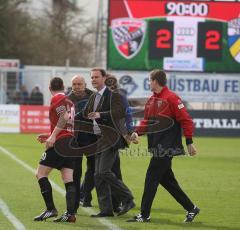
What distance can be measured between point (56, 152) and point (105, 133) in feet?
2.78

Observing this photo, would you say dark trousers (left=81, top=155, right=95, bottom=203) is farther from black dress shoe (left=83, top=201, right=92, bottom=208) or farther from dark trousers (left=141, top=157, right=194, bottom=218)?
dark trousers (left=141, top=157, right=194, bottom=218)

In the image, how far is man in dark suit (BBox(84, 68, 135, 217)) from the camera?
36.5 feet

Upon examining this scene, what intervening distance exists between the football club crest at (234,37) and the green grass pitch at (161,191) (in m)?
9.24

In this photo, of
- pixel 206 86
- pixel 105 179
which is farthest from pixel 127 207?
pixel 206 86

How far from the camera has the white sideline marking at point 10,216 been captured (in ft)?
33.4

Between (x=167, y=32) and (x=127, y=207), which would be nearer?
(x=127, y=207)

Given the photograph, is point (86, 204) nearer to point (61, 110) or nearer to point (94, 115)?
point (94, 115)

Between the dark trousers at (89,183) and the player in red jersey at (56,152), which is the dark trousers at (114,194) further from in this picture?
the player in red jersey at (56,152)

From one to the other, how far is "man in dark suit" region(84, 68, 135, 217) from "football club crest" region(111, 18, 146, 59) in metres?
21.0

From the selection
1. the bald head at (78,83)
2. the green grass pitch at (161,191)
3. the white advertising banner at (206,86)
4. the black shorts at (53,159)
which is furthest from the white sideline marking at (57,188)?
the white advertising banner at (206,86)

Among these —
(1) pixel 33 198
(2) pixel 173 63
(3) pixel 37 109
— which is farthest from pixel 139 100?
(1) pixel 33 198

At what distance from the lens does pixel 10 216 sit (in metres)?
11.0

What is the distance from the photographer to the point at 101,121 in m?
11.2

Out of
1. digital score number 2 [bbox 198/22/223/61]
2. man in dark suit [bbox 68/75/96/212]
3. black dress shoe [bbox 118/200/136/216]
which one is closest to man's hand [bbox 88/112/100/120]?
man in dark suit [bbox 68/75/96/212]
